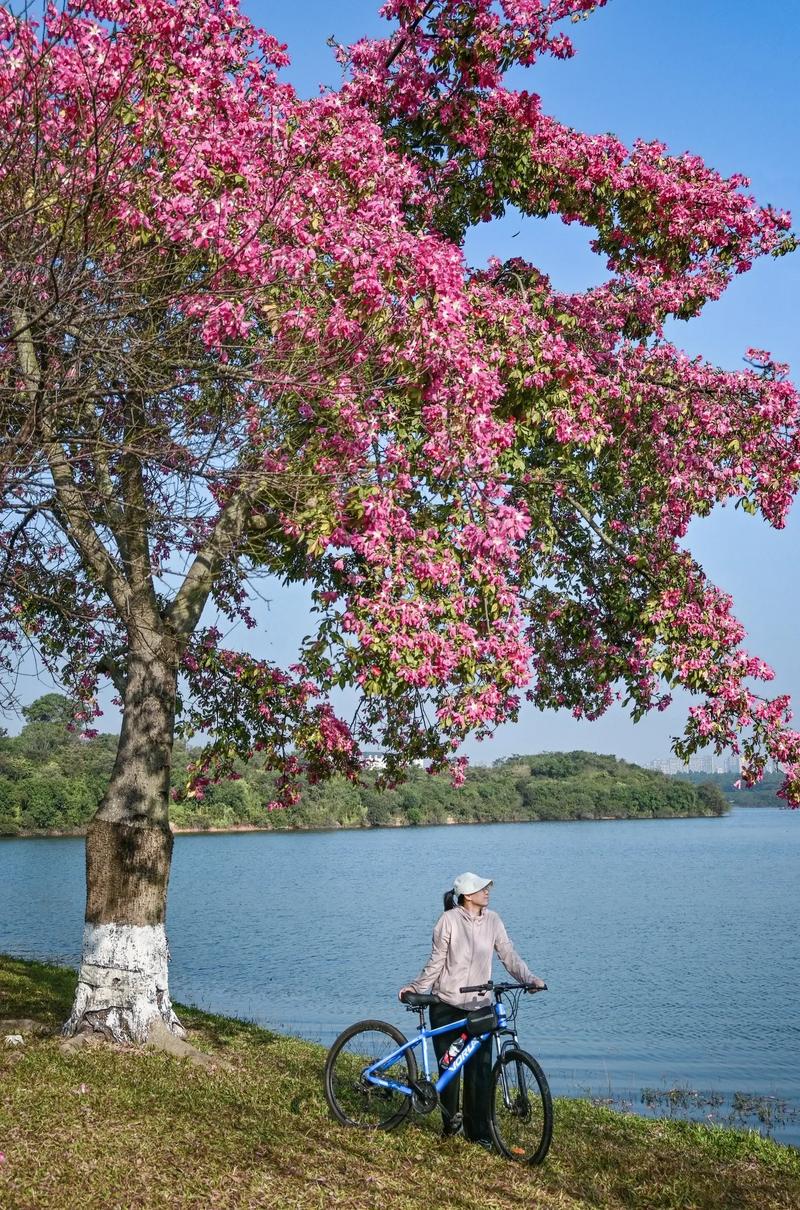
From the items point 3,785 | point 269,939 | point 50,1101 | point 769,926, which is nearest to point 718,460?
point 50,1101

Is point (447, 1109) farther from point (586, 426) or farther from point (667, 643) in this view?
point (586, 426)

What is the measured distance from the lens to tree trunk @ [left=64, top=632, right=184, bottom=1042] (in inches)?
446

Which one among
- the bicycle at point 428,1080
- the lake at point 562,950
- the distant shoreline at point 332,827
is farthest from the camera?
the distant shoreline at point 332,827

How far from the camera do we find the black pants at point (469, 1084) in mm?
8297

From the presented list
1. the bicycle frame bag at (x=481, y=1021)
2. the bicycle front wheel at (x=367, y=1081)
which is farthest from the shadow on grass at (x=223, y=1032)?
the bicycle frame bag at (x=481, y=1021)

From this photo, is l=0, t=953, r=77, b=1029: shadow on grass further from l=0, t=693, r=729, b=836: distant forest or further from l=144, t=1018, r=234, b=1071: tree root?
l=0, t=693, r=729, b=836: distant forest

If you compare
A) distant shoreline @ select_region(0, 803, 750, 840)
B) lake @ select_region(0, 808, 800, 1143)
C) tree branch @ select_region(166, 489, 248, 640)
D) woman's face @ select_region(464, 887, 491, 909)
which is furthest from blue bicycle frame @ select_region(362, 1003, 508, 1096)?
distant shoreline @ select_region(0, 803, 750, 840)

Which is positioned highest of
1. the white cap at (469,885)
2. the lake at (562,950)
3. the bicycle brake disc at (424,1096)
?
the white cap at (469,885)

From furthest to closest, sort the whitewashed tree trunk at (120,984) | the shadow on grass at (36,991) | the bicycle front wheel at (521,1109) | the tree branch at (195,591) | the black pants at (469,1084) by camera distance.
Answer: the shadow on grass at (36,991) → the tree branch at (195,591) → the whitewashed tree trunk at (120,984) → the black pants at (469,1084) → the bicycle front wheel at (521,1109)

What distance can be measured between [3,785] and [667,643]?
82120 mm

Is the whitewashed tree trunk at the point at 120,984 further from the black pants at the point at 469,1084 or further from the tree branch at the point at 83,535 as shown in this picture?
the black pants at the point at 469,1084

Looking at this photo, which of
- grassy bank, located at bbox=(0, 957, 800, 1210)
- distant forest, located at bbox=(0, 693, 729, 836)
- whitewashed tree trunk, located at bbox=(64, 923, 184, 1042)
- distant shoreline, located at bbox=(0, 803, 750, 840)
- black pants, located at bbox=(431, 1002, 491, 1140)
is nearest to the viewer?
grassy bank, located at bbox=(0, 957, 800, 1210)

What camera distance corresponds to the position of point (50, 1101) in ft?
28.8

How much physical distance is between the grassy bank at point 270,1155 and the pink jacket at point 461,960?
1101 mm
